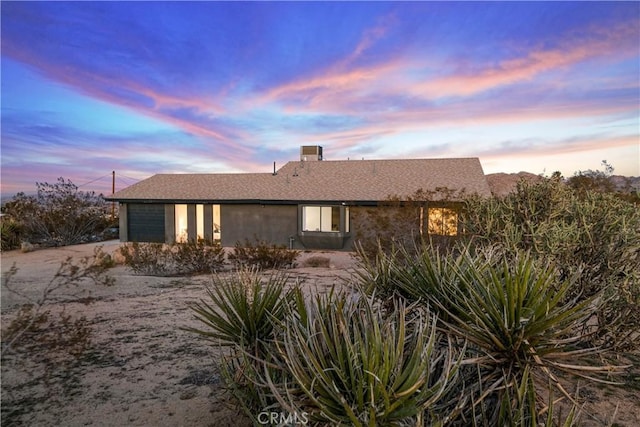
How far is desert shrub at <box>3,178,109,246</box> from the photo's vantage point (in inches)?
790

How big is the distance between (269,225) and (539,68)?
1359cm

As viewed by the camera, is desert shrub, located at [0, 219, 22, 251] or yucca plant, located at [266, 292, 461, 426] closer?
yucca plant, located at [266, 292, 461, 426]

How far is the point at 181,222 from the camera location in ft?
73.3

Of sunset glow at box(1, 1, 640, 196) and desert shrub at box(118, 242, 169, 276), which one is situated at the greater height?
sunset glow at box(1, 1, 640, 196)

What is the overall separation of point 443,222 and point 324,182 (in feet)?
27.5

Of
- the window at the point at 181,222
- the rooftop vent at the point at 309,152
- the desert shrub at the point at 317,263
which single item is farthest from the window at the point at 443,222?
the window at the point at 181,222

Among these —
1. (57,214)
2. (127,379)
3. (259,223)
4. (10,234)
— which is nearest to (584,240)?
(127,379)

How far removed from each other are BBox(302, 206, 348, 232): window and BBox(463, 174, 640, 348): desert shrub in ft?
40.3

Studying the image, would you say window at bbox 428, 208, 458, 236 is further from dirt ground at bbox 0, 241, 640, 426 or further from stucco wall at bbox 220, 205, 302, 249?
dirt ground at bbox 0, 241, 640, 426

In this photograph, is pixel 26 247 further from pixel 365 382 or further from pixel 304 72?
pixel 365 382

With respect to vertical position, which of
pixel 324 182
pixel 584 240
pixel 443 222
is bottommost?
pixel 443 222

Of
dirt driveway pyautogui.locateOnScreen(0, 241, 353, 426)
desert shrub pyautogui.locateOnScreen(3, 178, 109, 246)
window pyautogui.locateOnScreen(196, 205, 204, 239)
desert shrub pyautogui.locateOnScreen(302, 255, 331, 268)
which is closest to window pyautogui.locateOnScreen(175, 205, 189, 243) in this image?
window pyautogui.locateOnScreen(196, 205, 204, 239)

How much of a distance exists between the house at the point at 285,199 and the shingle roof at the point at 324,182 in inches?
1.9

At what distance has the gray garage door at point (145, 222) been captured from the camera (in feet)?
71.9
